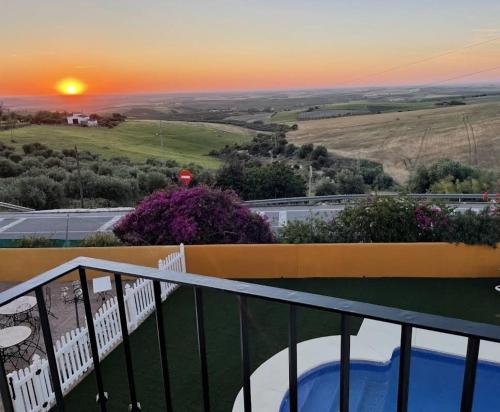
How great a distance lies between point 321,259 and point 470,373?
6626 millimetres

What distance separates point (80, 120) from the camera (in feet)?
119

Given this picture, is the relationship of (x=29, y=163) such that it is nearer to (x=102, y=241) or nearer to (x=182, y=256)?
(x=102, y=241)

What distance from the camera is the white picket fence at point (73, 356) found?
4.06m

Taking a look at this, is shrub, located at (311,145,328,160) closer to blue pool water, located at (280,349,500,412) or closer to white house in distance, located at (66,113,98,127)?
white house in distance, located at (66,113,98,127)

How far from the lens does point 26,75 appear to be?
20.3 meters

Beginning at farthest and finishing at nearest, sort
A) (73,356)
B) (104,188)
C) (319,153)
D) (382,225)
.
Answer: (319,153) < (104,188) < (382,225) < (73,356)

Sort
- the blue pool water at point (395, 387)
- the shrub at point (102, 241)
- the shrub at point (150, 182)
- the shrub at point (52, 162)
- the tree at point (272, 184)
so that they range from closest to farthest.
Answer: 1. the blue pool water at point (395, 387)
2. the shrub at point (102, 241)
3. the tree at point (272, 184)
4. the shrub at point (150, 182)
5. the shrub at point (52, 162)

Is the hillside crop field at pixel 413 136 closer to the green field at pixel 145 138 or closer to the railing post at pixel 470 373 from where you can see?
the green field at pixel 145 138

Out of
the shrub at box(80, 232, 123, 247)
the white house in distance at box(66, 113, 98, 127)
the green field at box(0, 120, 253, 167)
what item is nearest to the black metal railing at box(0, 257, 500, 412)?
the shrub at box(80, 232, 123, 247)

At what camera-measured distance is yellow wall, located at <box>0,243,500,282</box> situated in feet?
24.1

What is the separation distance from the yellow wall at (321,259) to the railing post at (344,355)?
6312 mm

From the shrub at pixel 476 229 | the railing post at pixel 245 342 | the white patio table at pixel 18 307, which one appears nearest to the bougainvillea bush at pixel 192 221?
the white patio table at pixel 18 307

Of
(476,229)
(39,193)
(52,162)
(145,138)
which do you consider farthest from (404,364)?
(145,138)

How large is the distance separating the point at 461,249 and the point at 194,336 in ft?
16.6
